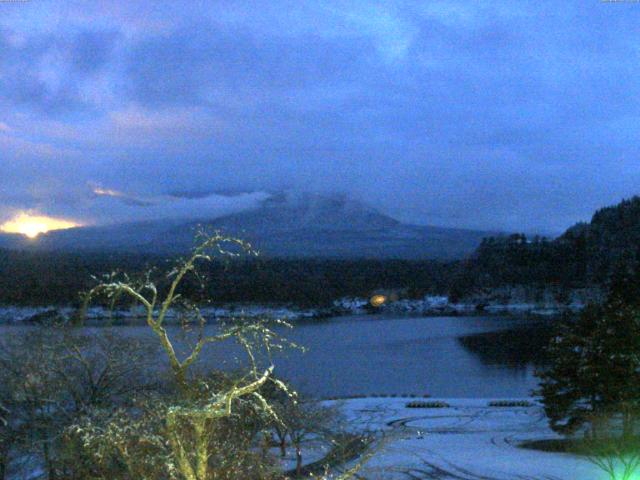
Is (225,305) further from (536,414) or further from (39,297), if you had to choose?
(536,414)

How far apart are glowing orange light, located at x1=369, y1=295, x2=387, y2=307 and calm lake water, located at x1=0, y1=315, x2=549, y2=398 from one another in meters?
22.3

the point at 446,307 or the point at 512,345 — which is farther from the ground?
the point at 446,307

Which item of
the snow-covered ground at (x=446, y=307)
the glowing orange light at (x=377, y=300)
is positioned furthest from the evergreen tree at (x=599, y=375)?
the glowing orange light at (x=377, y=300)

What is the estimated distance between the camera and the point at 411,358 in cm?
5184

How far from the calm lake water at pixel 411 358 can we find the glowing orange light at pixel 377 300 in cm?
2230

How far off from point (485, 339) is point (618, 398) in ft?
150

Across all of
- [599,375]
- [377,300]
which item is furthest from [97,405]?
[377,300]

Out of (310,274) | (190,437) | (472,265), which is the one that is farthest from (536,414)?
(472,265)

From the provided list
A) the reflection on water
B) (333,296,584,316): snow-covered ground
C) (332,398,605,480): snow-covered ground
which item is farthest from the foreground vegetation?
(333,296,584,316): snow-covered ground

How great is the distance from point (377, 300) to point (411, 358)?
53247 mm

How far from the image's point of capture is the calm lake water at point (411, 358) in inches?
1558

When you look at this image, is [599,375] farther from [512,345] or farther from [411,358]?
[512,345]

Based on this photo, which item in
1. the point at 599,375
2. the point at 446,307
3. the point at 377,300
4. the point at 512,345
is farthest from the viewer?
the point at 377,300

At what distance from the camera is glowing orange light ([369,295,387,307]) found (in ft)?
339
